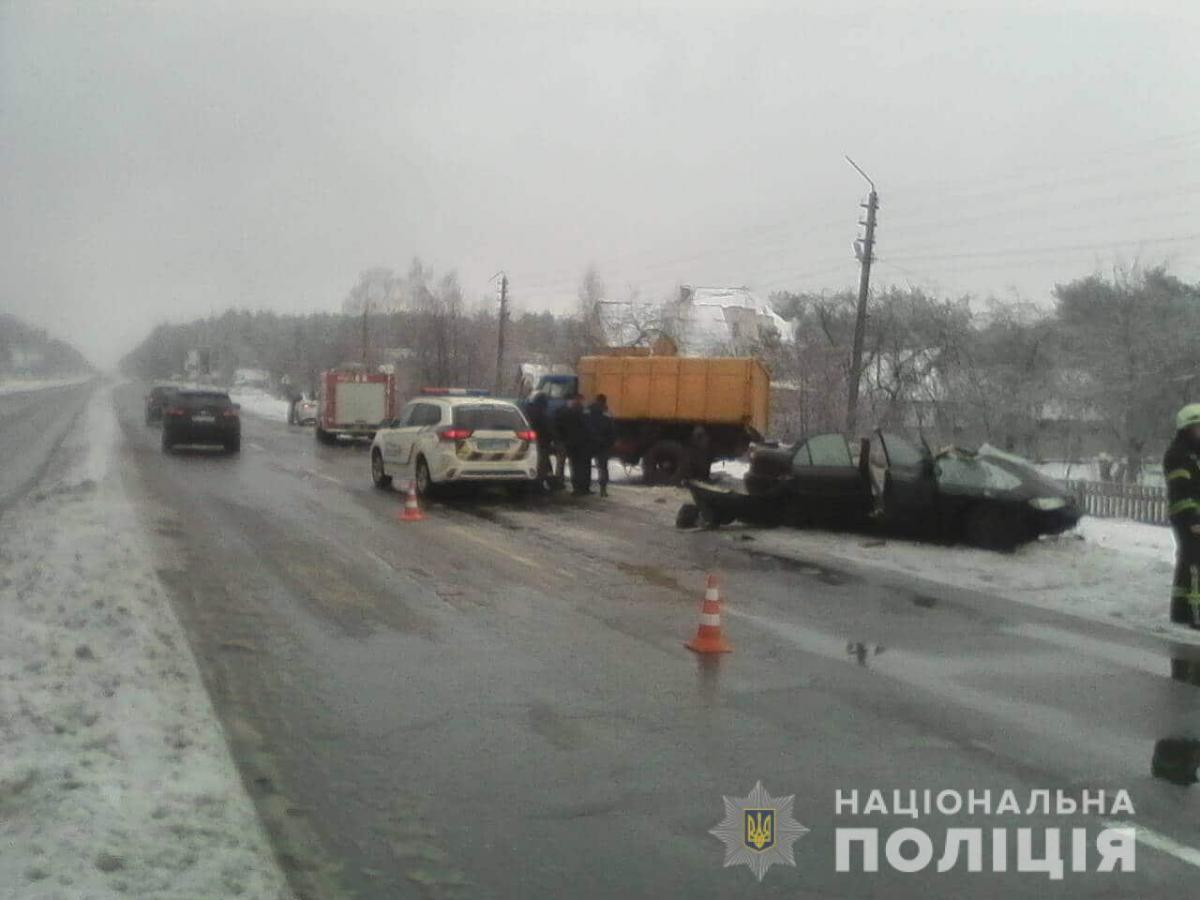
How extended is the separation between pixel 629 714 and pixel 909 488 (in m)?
8.92

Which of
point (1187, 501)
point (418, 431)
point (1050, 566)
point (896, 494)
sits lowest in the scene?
point (1050, 566)

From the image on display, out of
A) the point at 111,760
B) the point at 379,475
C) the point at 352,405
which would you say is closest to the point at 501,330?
the point at 352,405

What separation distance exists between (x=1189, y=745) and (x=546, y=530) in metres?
10.3

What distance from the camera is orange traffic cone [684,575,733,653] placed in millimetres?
8625

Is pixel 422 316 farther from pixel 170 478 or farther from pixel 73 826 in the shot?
pixel 73 826

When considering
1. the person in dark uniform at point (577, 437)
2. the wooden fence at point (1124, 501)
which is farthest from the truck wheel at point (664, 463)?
the wooden fence at point (1124, 501)

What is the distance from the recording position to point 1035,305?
51.3 m

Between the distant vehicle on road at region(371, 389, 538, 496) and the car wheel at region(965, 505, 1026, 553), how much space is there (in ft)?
25.6

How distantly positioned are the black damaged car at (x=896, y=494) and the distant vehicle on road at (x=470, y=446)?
4016 millimetres

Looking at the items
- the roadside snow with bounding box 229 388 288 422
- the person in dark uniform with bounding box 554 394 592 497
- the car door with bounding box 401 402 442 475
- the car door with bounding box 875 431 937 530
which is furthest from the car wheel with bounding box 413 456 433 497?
the roadside snow with bounding box 229 388 288 422

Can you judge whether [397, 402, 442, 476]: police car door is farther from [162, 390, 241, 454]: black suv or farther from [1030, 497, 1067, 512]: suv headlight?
[162, 390, 241, 454]: black suv

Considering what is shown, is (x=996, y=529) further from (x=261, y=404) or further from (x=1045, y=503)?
(x=261, y=404)

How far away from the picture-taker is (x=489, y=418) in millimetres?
20156

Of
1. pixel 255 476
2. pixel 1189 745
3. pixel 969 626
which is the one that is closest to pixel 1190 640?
pixel 969 626
